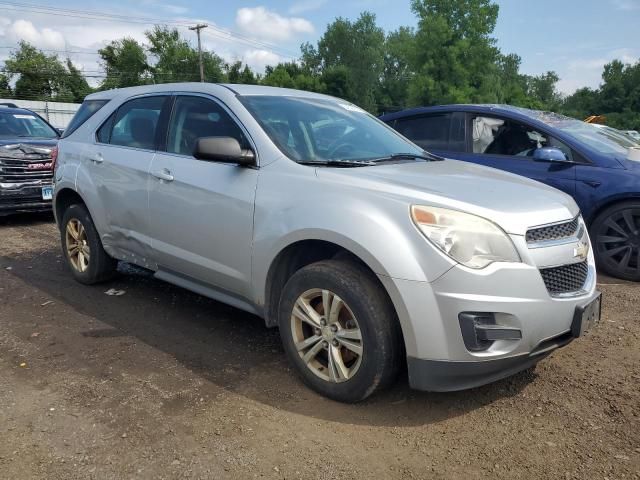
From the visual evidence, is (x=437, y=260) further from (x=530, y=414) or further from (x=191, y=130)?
(x=191, y=130)

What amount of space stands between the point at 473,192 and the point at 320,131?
1.26 metres

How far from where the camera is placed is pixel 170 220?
389 centimetres

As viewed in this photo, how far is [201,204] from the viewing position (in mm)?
3617

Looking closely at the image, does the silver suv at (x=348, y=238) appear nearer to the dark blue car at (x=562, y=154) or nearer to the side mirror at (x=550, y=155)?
the side mirror at (x=550, y=155)

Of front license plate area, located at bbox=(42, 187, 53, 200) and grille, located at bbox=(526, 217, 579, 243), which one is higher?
grille, located at bbox=(526, 217, 579, 243)

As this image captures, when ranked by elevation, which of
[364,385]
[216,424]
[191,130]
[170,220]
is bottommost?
[216,424]

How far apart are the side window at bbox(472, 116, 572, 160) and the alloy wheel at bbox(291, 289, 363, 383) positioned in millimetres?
3792

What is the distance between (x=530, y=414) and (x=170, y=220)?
8.65ft

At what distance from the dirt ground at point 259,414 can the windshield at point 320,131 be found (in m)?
1.41

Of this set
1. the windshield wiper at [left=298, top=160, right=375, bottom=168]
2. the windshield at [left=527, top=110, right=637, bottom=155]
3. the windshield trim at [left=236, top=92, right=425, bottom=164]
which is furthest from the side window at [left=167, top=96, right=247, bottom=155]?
the windshield at [left=527, top=110, right=637, bottom=155]

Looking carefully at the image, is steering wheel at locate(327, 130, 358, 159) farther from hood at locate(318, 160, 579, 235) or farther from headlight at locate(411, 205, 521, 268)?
headlight at locate(411, 205, 521, 268)

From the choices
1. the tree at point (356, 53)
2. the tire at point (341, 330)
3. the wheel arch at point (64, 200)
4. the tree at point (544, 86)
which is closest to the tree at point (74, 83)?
the tree at point (356, 53)

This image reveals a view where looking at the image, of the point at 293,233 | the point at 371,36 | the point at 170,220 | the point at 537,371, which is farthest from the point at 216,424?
the point at 371,36

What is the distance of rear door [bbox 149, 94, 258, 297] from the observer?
340cm
